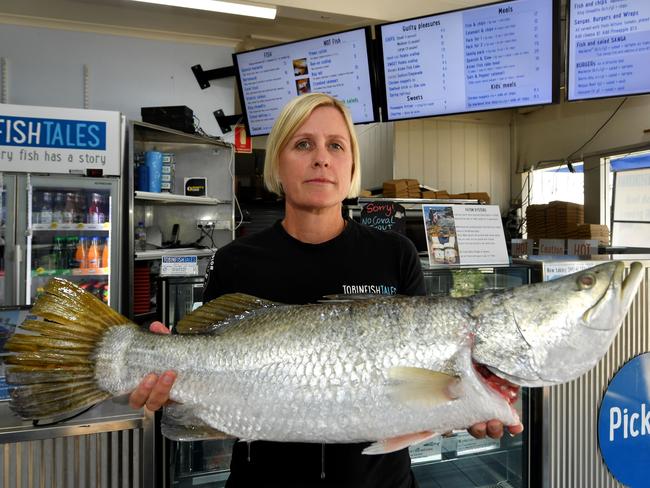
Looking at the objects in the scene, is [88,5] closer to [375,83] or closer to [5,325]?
[375,83]

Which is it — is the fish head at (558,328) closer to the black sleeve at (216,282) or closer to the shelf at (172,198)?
Result: the black sleeve at (216,282)

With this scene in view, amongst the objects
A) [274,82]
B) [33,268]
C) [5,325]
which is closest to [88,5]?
[274,82]

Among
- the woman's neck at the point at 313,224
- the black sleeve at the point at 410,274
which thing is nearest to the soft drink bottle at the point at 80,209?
the woman's neck at the point at 313,224

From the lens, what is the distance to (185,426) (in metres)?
1.20

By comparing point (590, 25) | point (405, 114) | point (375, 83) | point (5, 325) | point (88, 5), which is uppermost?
point (88, 5)

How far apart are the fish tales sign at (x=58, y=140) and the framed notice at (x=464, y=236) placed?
2823 mm

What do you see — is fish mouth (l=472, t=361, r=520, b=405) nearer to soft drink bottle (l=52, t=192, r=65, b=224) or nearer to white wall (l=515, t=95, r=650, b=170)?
soft drink bottle (l=52, t=192, r=65, b=224)

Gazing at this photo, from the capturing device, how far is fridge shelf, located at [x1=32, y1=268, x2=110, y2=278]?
365 cm

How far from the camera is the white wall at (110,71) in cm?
475

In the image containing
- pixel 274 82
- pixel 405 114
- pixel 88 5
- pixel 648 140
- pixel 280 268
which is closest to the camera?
pixel 280 268

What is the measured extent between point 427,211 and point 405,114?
6.09ft

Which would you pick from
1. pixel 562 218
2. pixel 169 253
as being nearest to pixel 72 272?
pixel 169 253

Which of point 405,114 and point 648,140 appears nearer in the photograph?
point 405,114

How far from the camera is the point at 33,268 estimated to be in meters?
3.63
